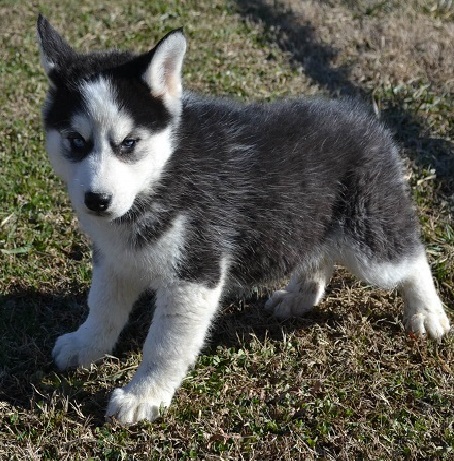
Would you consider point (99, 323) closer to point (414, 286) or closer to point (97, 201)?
point (97, 201)

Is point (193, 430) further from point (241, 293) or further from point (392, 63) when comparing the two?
point (392, 63)

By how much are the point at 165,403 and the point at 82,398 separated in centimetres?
44

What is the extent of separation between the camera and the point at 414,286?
14.3ft

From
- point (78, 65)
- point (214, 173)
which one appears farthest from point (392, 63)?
point (78, 65)

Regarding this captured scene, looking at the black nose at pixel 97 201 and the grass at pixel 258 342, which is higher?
the black nose at pixel 97 201

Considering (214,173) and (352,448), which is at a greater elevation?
(214,173)

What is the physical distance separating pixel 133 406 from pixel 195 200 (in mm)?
1014

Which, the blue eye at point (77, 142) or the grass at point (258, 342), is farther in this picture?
the grass at point (258, 342)

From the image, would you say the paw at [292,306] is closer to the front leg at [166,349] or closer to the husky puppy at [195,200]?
the husky puppy at [195,200]

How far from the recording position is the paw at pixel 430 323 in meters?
4.31

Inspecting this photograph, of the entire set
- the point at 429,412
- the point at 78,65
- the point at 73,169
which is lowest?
the point at 429,412

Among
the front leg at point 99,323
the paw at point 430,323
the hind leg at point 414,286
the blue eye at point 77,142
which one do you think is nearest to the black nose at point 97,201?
the blue eye at point 77,142

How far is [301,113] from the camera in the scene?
4.14 m

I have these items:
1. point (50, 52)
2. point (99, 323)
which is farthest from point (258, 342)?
point (50, 52)
